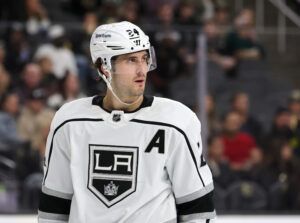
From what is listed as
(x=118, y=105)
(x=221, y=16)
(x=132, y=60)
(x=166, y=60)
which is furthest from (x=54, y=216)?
(x=221, y=16)

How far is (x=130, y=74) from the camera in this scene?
1846 millimetres

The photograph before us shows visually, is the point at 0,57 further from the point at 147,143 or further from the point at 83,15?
the point at 147,143

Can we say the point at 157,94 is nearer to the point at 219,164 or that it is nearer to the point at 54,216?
the point at 219,164

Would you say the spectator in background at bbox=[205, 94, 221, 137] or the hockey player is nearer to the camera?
the hockey player

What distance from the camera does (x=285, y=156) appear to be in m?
4.26

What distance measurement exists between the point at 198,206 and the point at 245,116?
8.18 ft

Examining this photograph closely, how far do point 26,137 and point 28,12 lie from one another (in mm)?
1292

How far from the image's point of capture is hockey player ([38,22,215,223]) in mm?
1821

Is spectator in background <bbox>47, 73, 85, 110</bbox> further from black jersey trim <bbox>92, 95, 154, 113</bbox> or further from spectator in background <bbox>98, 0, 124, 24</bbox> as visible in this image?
black jersey trim <bbox>92, 95, 154, 113</bbox>

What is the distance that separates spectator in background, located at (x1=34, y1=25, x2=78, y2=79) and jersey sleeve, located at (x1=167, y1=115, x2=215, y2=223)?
2.45m

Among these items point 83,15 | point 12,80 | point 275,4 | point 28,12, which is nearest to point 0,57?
point 12,80

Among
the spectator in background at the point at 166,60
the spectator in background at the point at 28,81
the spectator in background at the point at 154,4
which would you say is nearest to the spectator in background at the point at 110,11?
the spectator in background at the point at 154,4

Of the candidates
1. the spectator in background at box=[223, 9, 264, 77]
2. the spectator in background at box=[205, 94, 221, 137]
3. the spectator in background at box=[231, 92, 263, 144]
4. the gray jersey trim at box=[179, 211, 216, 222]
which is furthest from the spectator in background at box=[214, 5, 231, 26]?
the gray jersey trim at box=[179, 211, 216, 222]

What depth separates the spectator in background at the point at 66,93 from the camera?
4.16 meters
